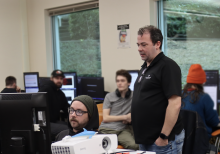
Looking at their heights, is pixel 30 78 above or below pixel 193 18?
below

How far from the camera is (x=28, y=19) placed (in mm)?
5656

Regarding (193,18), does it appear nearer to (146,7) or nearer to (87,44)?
(146,7)

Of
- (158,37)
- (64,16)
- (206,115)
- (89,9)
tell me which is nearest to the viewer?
(158,37)

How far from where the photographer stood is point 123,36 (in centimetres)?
431

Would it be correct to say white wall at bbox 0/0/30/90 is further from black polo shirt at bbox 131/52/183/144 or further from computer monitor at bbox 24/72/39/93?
black polo shirt at bbox 131/52/183/144

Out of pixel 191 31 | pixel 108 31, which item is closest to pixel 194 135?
pixel 191 31

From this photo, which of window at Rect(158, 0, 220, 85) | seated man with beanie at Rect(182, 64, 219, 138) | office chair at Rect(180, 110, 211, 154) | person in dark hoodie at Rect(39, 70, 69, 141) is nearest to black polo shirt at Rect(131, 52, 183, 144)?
office chair at Rect(180, 110, 211, 154)

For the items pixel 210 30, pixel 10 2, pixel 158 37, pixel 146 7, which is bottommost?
pixel 158 37

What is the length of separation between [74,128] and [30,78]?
11.1 feet

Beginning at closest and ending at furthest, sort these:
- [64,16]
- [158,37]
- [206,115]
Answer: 1. [158,37]
2. [206,115]
3. [64,16]

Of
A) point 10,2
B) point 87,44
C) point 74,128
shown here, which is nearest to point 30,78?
point 87,44

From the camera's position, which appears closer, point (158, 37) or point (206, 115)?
point (158, 37)

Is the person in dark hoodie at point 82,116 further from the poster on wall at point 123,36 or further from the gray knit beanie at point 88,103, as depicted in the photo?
the poster on wall at point 123,36

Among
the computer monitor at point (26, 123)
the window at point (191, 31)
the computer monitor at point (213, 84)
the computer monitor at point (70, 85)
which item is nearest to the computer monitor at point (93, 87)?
the computer monitor at point (70, 85)
